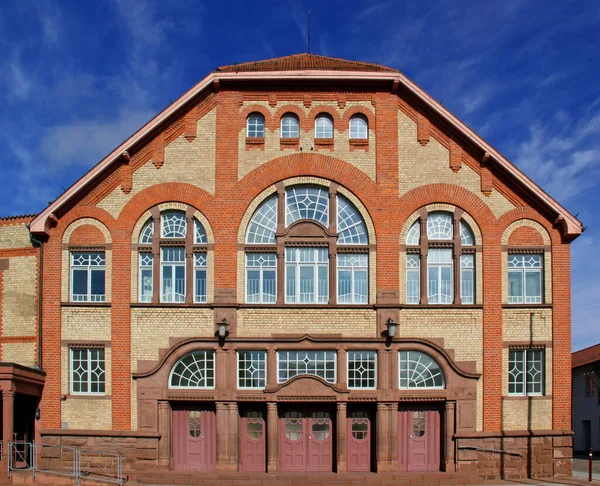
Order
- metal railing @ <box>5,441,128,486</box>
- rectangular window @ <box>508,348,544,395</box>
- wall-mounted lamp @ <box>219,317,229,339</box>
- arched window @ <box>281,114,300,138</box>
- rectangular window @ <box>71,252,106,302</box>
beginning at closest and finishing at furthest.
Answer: metal railing @ <box>5,441,128,486</box>
wall-mounted lamp @ <box>219,317,229,339</box>
rectangular window @ <box>508,348,544,395</box>
rectangular window @ <box>71,252,106,302</box>
arched window @ <box>281,114,300,138</box>

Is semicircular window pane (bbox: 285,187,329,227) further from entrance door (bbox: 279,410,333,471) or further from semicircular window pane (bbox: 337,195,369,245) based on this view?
entrance door (bbox: 279,410,333,471)

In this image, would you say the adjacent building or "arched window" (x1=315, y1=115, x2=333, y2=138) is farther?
"arched window" (x1=315, y1=115, x2=333, y2=138)

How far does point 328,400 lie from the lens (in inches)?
840

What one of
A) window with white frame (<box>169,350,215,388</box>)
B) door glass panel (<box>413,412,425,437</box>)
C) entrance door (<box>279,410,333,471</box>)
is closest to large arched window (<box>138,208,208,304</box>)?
window with white frame (<box>169,350,215,388</box>)

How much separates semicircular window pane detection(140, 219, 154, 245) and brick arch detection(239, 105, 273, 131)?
14.5ft

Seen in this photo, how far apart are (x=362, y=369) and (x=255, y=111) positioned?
9.26 m

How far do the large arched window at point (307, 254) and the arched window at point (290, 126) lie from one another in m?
1.94

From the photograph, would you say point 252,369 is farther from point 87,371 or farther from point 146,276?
point 87,371

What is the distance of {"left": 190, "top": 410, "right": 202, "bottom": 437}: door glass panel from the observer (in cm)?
2183

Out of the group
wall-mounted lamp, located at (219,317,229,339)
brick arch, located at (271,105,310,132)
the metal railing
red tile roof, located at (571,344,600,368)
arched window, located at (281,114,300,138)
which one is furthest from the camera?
red tile roof, located at (571,344,600,368)

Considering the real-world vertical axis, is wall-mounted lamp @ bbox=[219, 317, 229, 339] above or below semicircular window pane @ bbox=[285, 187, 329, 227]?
below

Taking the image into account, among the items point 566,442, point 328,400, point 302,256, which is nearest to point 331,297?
point 302,256

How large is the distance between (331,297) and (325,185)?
12.2ft

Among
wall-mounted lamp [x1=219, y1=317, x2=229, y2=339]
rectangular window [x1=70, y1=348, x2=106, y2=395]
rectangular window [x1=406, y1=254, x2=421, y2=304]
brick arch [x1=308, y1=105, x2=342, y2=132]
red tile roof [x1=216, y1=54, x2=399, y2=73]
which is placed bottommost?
rectangular window [x1=70, y1=348, x2=106, y2=395]
